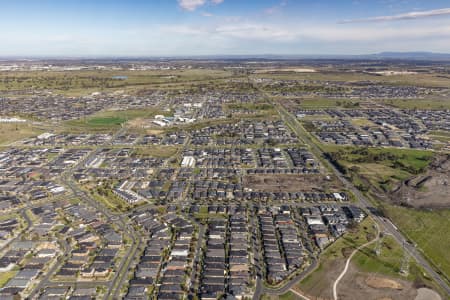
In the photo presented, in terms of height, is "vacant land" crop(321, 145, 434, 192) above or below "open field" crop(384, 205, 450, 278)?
above

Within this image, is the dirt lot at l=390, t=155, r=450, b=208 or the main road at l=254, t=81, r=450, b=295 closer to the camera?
the main road at l=254, t=81, r=450, b=295

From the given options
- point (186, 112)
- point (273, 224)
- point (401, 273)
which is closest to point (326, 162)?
point (273, 224)

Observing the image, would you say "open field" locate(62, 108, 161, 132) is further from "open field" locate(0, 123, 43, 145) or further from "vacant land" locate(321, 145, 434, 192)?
"vacant land" locate(321, 145, 434, 192)

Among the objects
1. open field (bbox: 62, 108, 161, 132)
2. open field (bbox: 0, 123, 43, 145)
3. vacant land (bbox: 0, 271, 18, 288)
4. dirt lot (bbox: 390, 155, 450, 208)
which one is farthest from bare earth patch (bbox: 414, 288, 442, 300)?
open field (bbox: 0, 123, 43, 145)

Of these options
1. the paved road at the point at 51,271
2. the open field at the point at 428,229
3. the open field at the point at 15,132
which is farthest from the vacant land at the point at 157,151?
the open field at the point at 428,229

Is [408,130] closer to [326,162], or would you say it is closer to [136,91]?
[326,162]

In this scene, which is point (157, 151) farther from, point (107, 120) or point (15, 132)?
point (15, 132)

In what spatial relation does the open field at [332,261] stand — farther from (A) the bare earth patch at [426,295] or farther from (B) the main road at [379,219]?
(A) the bare earth patch at [426,295]
